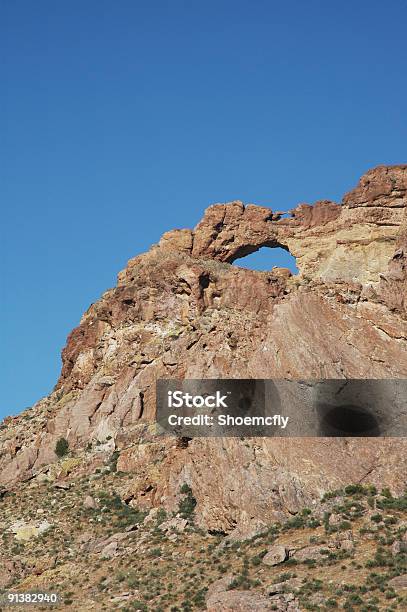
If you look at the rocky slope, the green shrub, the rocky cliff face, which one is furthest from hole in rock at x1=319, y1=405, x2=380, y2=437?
the green shrub

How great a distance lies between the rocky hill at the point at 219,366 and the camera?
63500mm

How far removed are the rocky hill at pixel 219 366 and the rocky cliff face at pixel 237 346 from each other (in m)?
0.11

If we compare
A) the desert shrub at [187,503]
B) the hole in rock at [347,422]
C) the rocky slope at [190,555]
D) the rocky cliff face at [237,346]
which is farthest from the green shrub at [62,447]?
the hole in rock at [347,422]

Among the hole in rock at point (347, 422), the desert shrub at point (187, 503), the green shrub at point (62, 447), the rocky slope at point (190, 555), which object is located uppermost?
the green shrub at point (62, 447)

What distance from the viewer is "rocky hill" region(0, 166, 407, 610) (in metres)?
63.5

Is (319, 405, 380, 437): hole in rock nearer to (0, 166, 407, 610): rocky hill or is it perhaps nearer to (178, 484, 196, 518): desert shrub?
(0, 166, 407, 610): rocky hill

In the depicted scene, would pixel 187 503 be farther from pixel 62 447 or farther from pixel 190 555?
pixel 62 447

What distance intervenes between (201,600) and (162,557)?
647cm

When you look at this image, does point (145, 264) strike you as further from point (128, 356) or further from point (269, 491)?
point (269, 491)

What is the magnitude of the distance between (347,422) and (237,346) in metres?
9.92

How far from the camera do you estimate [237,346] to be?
71812 mm

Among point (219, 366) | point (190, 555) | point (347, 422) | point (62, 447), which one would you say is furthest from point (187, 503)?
point (62, 447)

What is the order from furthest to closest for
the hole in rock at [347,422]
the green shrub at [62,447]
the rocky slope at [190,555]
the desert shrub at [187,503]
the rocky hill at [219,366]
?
the green shrub at [62,447]
the hole in rock at [347,422]
the desert shrub at [187,503]
the rocky hill at [219,366]
the rocky slope at [190,555]

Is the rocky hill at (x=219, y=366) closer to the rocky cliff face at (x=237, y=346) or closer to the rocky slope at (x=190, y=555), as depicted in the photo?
the rocky cliff face at (x=237, y=346)
